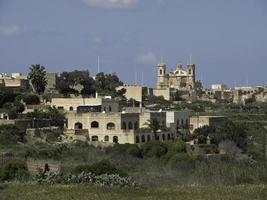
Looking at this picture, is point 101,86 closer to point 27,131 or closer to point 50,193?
point 27,131

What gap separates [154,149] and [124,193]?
71.4 feet

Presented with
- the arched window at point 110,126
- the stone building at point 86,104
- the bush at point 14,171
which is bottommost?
the bush at point 14,171

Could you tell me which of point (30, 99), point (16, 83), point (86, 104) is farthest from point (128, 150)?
point (16, 83)

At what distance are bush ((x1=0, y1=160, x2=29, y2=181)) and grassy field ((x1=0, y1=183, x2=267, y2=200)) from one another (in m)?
6.41

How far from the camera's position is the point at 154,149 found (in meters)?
39.2

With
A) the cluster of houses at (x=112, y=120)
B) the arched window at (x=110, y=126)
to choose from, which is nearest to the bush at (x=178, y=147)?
the cluster of houses at (x=112, y=120)

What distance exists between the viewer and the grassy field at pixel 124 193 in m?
16.7

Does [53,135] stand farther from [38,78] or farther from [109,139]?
[38,78]

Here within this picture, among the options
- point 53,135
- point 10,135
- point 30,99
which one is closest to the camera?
point 10,135

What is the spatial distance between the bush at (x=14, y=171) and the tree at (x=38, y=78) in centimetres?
3216

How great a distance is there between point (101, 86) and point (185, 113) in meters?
18.7

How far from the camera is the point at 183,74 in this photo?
3986 inches

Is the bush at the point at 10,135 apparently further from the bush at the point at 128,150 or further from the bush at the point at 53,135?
the bush at the point at 128,150

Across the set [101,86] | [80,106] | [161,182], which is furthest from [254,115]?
[161,182]
